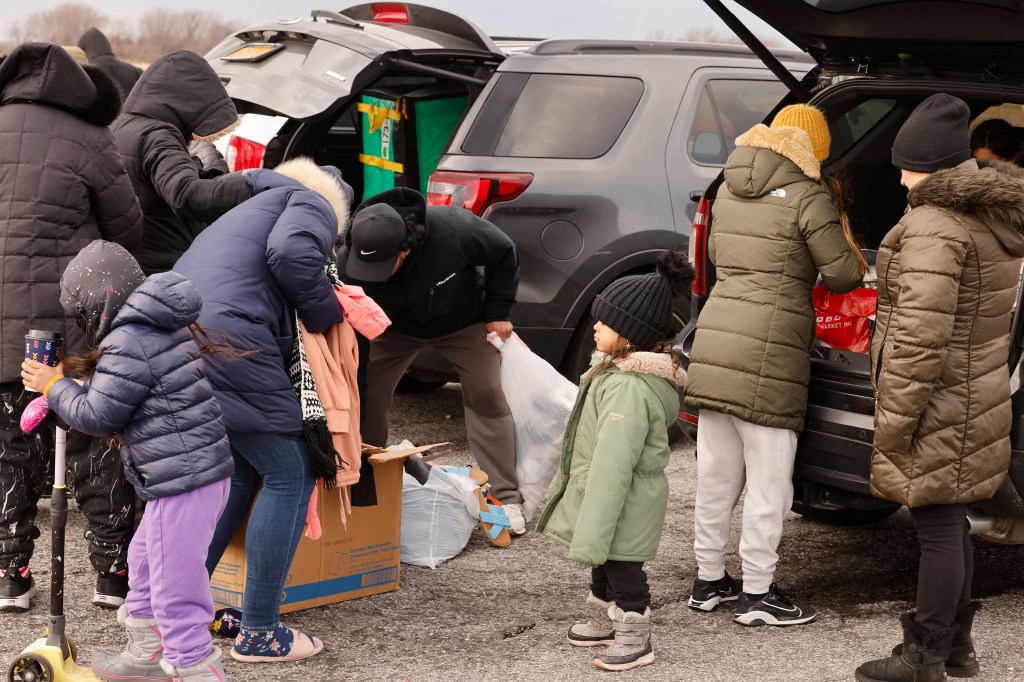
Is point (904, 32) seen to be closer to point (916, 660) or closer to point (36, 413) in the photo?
point (916, 660)

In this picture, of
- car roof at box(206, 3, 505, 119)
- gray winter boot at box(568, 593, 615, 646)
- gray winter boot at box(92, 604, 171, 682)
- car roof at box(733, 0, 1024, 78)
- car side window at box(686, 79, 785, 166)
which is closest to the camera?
gray winter boot at box(92, 604, 171, 682)

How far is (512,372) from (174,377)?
216 centimetres

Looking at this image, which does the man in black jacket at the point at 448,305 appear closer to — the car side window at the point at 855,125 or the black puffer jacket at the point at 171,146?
the black puffer jacket at the point at 171,146

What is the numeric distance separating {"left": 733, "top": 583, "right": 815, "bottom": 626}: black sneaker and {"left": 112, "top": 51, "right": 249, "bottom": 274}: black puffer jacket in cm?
222

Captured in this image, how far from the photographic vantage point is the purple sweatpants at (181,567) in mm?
3545

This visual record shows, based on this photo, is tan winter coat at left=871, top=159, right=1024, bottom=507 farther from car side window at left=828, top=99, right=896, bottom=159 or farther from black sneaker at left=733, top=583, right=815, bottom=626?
car side window at left=828, top=99, right=896, bottom=159

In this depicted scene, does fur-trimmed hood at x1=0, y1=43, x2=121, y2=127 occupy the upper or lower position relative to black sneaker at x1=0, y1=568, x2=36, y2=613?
upper

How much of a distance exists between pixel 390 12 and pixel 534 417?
132 inches

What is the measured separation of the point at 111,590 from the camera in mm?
4391

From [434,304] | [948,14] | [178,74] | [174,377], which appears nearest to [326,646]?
[174,377]

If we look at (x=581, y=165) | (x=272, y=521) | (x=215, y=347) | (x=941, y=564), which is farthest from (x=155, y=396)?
(x=581, y=165)

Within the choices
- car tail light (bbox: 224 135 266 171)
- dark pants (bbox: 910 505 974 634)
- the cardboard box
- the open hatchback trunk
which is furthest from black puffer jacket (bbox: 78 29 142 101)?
dark pants (bbox: 910 505 974 634)

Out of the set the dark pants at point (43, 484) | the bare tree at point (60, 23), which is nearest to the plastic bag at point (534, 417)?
the dark pants at point (43, 484)

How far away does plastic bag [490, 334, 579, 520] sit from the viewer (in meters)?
5.45
